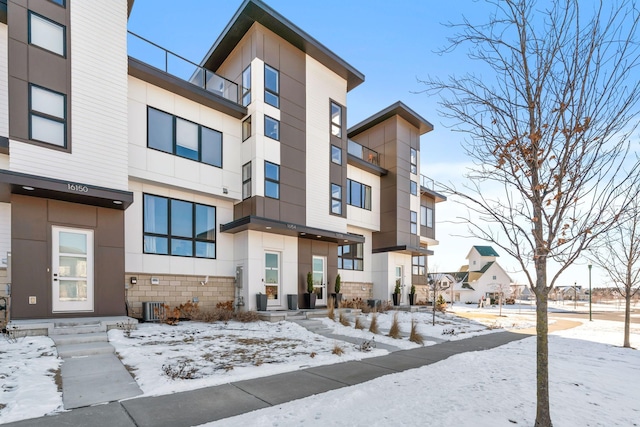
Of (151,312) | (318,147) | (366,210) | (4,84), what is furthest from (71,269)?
(366,210)

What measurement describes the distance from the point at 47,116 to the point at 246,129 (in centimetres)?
654

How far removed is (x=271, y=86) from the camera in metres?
14.1

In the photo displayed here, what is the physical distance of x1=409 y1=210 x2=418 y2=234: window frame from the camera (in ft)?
68.8

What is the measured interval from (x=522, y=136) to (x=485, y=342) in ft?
27.4

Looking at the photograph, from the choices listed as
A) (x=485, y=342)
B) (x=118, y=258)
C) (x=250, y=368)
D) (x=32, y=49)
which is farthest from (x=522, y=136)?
(x=32, y=49)

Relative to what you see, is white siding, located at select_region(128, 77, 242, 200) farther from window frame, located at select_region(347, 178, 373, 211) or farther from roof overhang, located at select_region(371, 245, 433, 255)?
roof overhang, located at select_region(371, 245, 433, 255)

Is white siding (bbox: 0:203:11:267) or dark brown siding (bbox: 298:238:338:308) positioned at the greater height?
white siding (bbox: 0:203:11:267)

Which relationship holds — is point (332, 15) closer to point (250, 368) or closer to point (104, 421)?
point (250, 368)

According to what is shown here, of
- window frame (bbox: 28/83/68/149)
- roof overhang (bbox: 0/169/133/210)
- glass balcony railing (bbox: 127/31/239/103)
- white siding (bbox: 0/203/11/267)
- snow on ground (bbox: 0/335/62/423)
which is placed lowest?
snow on ground (bbox: 0/335/62/423)

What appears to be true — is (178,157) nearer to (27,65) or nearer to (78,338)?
(27,65)

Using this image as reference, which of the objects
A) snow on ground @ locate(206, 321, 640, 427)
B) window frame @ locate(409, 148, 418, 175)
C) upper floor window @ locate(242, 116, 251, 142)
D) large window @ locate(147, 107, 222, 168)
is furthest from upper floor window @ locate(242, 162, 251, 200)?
window frame @ locate(409, 148, 418, 175)

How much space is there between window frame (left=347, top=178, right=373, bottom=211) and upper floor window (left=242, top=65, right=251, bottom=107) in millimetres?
7162

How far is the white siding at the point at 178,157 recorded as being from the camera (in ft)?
37.1

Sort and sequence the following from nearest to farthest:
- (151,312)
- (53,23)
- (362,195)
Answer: (53,23)
(151,312)
(362,195)
